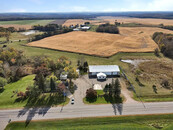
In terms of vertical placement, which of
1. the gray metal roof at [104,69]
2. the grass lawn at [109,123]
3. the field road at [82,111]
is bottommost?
the grass lawn at [109,123]

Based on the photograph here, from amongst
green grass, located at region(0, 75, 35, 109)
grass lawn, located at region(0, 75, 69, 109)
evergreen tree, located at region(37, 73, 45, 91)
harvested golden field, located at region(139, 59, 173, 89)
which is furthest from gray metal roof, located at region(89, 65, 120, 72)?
green grass, located at region(0, 75, 35, 109)

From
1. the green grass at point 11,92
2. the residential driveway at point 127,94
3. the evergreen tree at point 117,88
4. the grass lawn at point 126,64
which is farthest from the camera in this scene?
the grass lawn at point 126,64

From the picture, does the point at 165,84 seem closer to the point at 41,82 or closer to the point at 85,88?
the point at 85,88

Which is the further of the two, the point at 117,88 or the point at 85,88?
the point at 85,88

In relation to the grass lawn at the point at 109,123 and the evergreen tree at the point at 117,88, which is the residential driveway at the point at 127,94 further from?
the grass lawn at the point at 109,123

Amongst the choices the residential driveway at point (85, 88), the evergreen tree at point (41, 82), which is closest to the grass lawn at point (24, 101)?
the evergreen tree at point (41, 82)

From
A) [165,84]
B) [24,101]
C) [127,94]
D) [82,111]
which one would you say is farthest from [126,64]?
[24,101]
